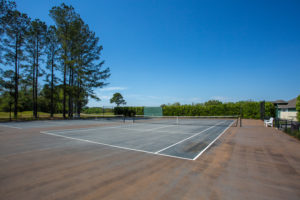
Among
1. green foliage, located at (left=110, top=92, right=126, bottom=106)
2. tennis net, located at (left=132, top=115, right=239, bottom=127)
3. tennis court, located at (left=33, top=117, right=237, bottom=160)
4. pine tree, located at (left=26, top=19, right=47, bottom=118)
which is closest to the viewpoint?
tennis court, located at (left=33, top=117, right=237, bottom=160)

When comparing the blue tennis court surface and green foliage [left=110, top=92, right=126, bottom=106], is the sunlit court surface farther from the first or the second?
green foliage [left=110, top=92, right=126, bottom=106]

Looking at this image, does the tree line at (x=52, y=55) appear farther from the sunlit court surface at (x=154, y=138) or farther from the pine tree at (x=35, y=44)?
the sunlit court surface at (x=154, y=138)

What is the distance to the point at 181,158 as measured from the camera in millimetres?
4523

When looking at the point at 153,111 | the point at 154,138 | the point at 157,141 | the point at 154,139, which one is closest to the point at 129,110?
the point at 153,111

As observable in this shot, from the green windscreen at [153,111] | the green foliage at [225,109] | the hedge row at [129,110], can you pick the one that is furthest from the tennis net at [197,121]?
the hedge row at [129,110]

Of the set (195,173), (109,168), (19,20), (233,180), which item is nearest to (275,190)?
(233,180)

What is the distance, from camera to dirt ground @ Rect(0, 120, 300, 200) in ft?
8.56

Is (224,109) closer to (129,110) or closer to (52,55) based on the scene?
(129,110)

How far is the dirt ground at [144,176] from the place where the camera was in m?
2.61

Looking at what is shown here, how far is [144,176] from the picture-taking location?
332cm

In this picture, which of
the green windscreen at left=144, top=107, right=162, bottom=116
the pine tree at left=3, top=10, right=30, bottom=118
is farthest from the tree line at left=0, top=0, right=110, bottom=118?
the green windscreen at left=144, top=107, right=162, bottom=116

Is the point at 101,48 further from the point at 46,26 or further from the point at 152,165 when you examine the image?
the point at 152,165

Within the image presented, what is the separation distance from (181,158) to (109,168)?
2.18m

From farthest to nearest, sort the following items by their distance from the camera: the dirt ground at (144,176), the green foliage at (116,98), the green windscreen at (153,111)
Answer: the green foliage at (116,98) < the green windscreen at (153,111) < the dirt ground at (144,176)
